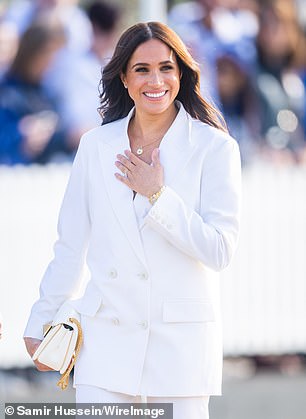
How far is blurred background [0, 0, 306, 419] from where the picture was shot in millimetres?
8109

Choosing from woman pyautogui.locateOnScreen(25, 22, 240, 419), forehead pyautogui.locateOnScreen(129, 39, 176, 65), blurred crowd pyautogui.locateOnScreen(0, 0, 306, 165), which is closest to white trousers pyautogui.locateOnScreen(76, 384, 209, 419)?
woman pyautogui.locateOnScreen(25, 22, 240, 419)

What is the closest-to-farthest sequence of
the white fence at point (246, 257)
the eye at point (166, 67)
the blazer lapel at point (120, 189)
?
the blazer lapel at point (120, 189), the eye at point (166, 67), the white fence at point (246, 257)

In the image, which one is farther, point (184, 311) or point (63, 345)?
point (63, 345)

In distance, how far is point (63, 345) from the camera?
4539 mm

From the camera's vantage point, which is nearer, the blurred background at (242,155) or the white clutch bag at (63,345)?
the white clutch bag at (63,345)

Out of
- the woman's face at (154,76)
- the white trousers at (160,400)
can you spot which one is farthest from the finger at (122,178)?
the white trousers at (160,400)

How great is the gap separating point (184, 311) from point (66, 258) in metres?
0.50

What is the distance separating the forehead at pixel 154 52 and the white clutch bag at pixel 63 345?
0.86 meters

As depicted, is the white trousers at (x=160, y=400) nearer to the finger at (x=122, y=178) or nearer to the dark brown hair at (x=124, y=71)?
the finger at (x=122, y=178)

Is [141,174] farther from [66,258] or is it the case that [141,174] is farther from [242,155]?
[242,155]

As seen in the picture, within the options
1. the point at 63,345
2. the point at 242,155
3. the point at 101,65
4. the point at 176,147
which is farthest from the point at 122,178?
the point at 242,155

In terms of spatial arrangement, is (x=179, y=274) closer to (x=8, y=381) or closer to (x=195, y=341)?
(x=195, y=341)

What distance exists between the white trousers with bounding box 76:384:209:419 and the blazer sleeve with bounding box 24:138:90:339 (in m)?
0.28

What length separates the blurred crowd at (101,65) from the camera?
826 cm
